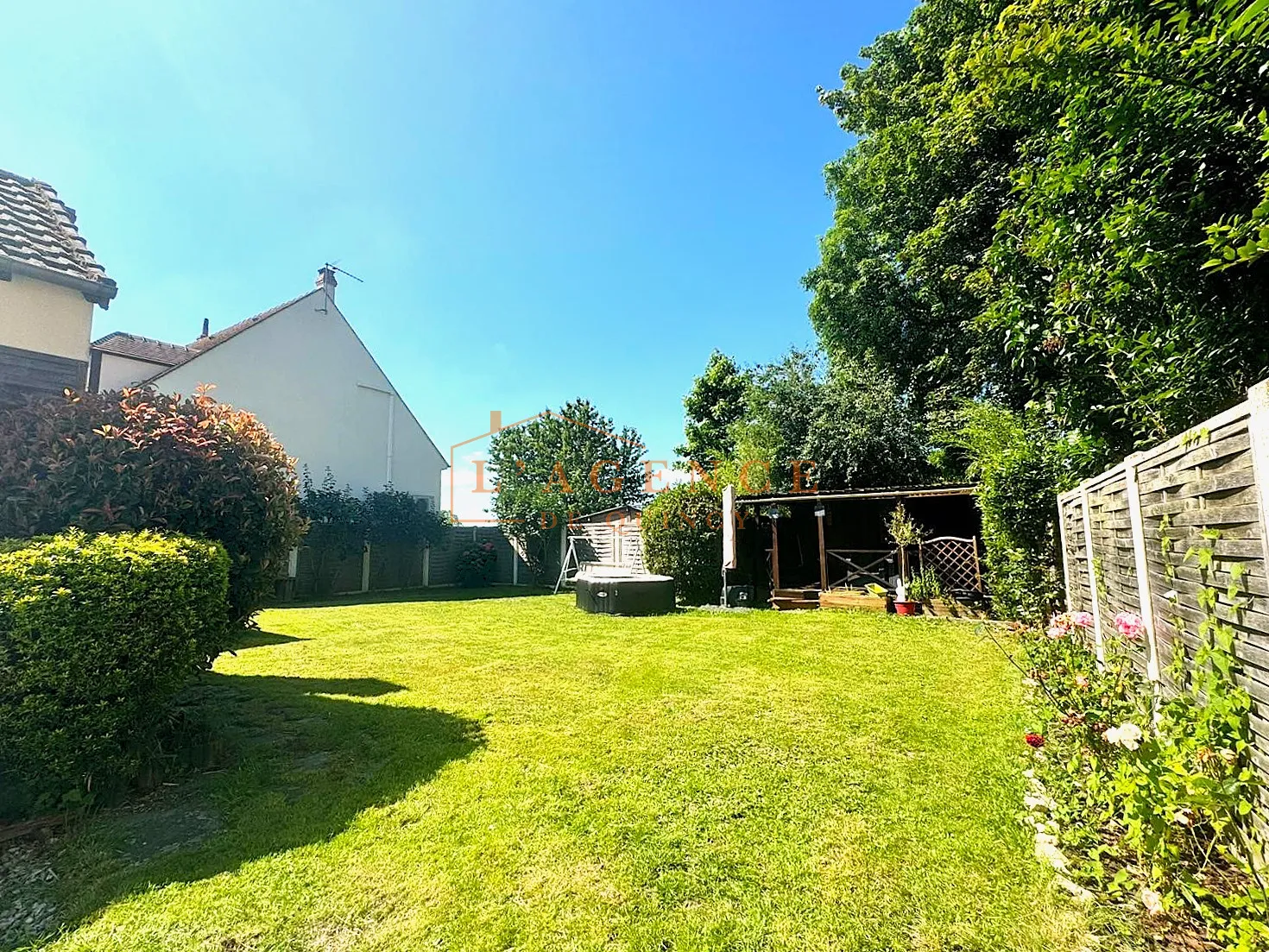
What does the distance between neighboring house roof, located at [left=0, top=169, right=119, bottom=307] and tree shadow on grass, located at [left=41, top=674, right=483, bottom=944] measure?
391 centimetres

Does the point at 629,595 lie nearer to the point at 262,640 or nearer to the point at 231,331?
the point at 262,640

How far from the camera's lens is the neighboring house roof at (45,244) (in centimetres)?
472

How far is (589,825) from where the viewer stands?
112 inches

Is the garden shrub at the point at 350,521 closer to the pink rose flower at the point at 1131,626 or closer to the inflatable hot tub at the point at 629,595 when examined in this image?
the inflatable hot tub at the point at 629,595

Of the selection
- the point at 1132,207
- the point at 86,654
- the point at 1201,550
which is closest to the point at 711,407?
the point at 1132,207

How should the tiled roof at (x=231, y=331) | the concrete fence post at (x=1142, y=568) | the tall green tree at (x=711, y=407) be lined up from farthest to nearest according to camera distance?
1. the tall green tree at (x=711, y=407)
2. the tiled roof at (x=231, y=331)
3. the concrete fence post at (x=1142, y=568)

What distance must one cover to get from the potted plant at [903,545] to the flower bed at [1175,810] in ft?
24.6

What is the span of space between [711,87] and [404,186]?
5.43 metres

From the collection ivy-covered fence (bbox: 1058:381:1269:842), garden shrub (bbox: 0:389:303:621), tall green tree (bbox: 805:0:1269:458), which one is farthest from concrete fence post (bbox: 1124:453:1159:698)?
garden shrub (bbox: 0:389:303:621)

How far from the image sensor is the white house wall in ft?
47.0

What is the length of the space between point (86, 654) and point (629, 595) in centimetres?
875

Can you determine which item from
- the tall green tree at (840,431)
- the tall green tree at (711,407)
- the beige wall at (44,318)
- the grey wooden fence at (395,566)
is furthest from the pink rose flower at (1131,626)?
the tall green tree at (711,407)

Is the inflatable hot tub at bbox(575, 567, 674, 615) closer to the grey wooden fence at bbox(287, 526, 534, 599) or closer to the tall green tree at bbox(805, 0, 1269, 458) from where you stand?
the tall green tree at bbox(805, 0, 1269, 458)

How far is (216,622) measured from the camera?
12.0ft
